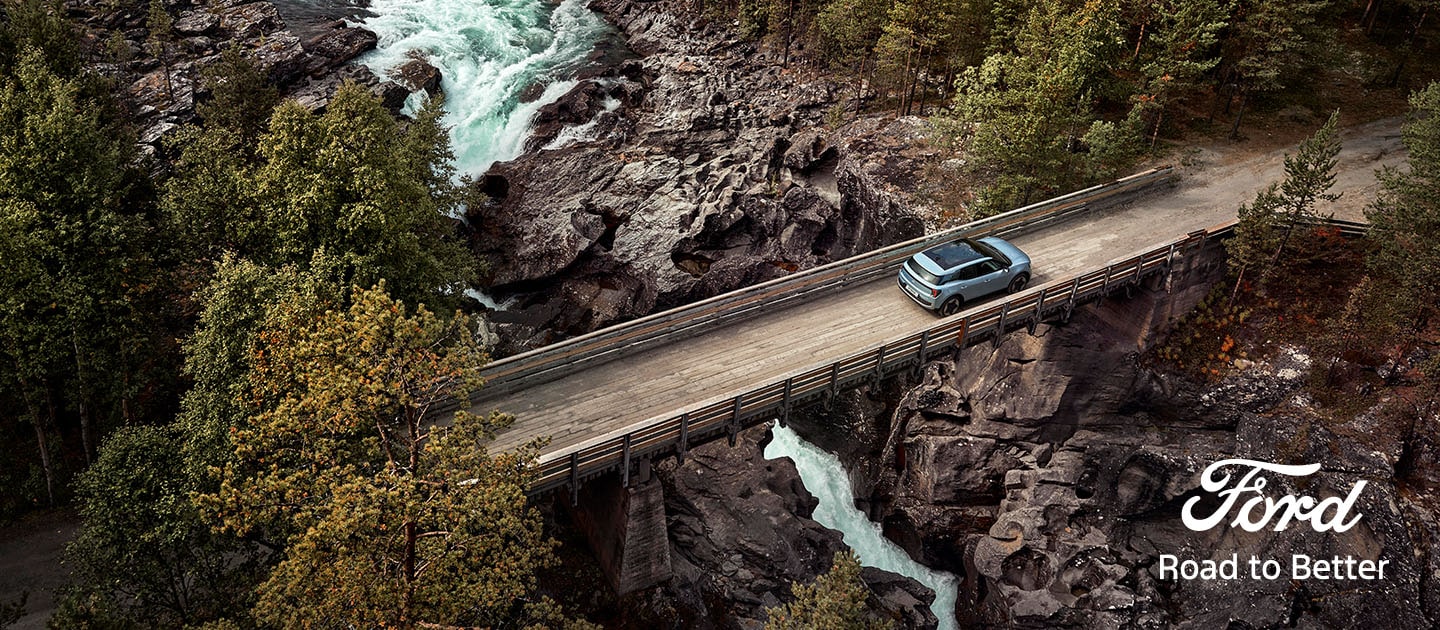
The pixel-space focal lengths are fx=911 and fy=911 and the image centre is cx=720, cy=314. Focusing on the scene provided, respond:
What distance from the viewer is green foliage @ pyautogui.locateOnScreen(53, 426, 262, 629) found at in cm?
2447

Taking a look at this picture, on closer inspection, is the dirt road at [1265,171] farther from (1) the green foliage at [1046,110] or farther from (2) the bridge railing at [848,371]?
(1) the green foliage at [1046,110]

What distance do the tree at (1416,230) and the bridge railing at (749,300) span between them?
9899 millimetres

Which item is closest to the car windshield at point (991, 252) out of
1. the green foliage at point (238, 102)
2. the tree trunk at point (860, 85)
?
the tree trunk at point (860, 85)

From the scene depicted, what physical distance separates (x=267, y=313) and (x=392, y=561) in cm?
840

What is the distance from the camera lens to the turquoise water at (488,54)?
6050 centimetres

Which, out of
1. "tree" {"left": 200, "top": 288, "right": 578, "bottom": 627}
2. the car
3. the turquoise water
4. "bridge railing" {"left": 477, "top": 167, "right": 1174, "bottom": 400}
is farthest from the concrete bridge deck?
the turquoise water

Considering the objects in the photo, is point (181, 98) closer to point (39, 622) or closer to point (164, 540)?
point (39, 622)

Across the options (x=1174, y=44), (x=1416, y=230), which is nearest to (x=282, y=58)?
(x=1174, y=44)

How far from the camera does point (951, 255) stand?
34.2 metres

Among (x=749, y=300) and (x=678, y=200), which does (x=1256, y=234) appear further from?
(x=678, y=200)

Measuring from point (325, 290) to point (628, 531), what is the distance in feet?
37.9

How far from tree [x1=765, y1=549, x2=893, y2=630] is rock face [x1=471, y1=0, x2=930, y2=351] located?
24.4 m

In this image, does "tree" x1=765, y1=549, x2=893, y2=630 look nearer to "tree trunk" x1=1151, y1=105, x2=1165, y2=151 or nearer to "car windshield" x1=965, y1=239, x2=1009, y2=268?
"car windshield" x1=965, y1=239, x2=1009, y2=268

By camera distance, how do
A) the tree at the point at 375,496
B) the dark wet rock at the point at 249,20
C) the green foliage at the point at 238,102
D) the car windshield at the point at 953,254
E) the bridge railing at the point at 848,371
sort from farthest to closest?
the dark wet rock at the point at 249,20
the green foliage at the point at 238,102
the car windshield at the point at 953,254
the bridge railing at the point at 848,371
the tree at the point at 375,496
